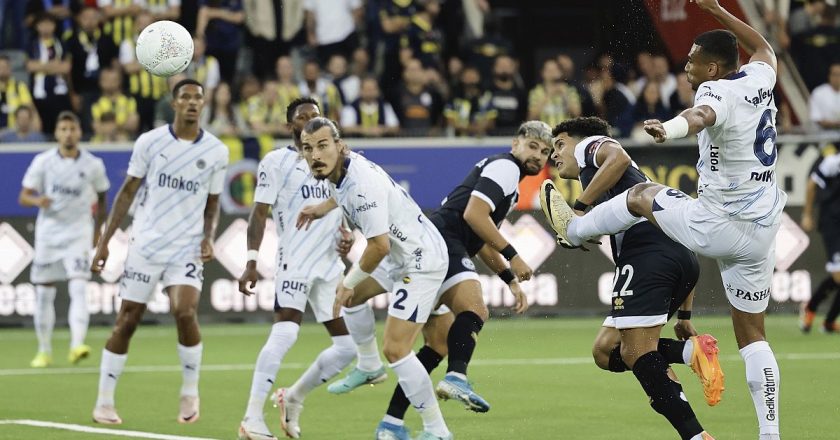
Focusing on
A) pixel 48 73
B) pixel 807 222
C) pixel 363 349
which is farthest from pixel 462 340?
pixel 48 73

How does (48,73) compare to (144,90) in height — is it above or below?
above

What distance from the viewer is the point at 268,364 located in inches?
372

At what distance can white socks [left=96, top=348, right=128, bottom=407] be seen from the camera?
10344 millimetres

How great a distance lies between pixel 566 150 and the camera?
29.3 feet

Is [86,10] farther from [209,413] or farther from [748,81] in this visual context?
[748,81]

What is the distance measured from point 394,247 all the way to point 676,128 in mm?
2357

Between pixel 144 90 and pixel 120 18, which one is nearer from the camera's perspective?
pixel 144 90

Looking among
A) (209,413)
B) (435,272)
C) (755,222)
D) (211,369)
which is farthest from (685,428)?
(211,369)

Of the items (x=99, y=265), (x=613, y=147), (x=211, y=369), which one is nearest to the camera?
(x=613, y=147)

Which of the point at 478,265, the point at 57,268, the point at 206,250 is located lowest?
the point at 478,265

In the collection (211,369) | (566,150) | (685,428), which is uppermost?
(566,150)

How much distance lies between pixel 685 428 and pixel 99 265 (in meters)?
4.66

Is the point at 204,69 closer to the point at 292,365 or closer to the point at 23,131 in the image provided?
the point at 23,131

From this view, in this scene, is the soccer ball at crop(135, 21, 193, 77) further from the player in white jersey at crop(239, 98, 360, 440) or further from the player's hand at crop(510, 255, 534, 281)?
the player's hand at crop(510, 255, 534, 281)
